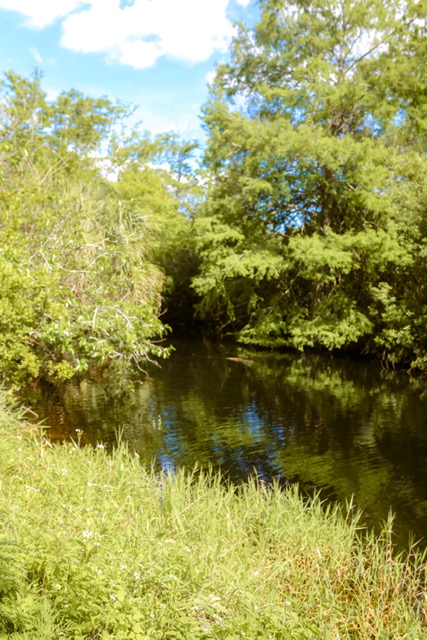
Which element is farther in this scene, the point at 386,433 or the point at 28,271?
the point at 386,433

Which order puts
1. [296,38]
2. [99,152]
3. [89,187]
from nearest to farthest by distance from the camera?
[89,187] → [296,38] → [99,152]

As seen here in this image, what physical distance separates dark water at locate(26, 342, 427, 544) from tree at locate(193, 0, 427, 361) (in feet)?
13.4

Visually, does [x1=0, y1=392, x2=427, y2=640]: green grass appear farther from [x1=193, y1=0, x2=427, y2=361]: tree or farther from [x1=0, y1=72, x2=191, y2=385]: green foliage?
[x1=193, y1=0, x2=427, y2=361]: tree

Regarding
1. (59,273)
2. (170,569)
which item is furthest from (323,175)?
(170,569)

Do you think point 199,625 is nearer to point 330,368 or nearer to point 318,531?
point 318,531

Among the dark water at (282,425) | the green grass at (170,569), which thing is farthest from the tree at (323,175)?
the green grass at (170,569)

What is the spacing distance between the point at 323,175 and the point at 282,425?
12552 millimetres

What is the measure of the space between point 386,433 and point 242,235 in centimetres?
1258

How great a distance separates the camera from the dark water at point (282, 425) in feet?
27.7

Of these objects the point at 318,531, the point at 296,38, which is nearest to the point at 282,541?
the point at 318,531

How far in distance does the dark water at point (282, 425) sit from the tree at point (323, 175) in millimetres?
4098

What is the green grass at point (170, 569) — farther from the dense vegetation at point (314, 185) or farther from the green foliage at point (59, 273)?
the dense vegetation at point (314, 185)

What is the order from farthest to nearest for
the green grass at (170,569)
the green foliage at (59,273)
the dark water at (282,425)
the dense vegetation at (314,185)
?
1. the dense vegetation at (314,185)
2. the green foliage at (59,273)
3. the dark water at (282,425)
4. the green grass at (170,569)

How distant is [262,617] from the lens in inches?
138
